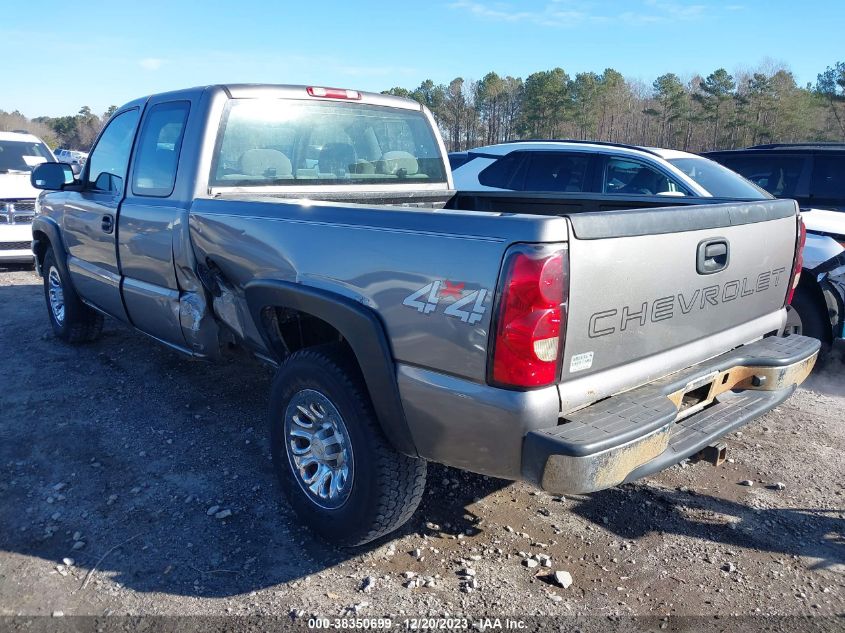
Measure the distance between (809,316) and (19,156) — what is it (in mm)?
11234

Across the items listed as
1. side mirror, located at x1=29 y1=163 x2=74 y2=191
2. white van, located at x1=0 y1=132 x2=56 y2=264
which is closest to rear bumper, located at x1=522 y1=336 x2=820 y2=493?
side mirror, located at x1=29 y1=163 x2=74 y2=191

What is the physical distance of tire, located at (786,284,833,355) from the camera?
5.16 metres

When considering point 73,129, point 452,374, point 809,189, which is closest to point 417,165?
point 452,374

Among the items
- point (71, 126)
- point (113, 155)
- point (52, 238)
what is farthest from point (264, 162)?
point (71, 126)

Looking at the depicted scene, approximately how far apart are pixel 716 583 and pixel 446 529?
1.18 meters

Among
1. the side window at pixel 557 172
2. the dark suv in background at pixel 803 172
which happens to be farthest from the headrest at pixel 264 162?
the dark suv in background at pixel 803 172

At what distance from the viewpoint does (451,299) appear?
2314mm

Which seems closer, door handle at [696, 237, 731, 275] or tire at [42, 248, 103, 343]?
door handle at [696, 237, 731, 275]

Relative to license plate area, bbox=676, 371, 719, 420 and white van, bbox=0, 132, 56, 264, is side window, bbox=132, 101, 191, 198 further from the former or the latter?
white van, bbox=0, 132, 56, 264

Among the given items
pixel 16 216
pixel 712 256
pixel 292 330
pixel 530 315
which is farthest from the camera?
pixel 16 216

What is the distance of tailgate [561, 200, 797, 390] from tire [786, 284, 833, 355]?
2286 millimetres

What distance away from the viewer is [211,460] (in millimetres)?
3830

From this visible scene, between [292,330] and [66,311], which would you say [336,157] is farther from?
[66,311]

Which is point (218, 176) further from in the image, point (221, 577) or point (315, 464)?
point (221, 577)
